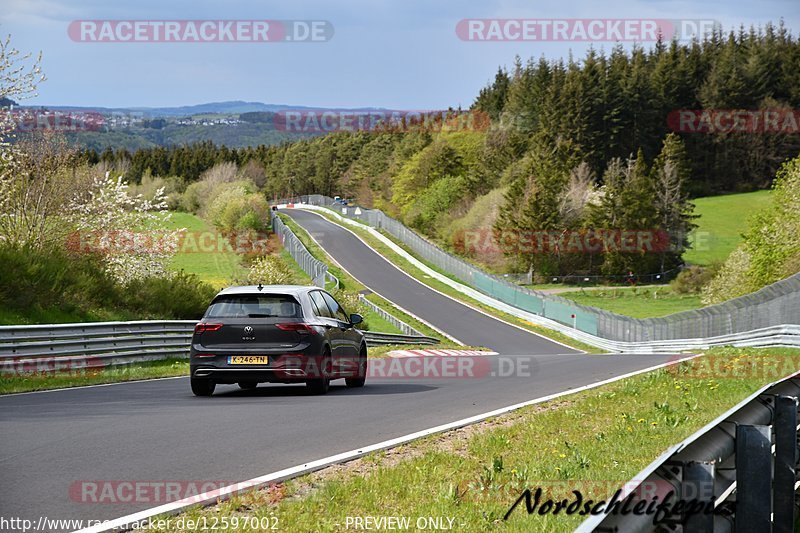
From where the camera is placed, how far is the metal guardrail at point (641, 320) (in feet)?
104

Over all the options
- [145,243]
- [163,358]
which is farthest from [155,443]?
[145,243]

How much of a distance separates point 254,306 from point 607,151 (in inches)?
4577

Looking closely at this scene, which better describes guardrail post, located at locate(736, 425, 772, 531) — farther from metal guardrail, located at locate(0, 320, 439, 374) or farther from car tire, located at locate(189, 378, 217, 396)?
metal guardrail, located at locate(0, 320, 439, 374)

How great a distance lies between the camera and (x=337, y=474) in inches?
319

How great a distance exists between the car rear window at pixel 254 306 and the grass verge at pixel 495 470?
155 inches

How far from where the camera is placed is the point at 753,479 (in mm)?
5387

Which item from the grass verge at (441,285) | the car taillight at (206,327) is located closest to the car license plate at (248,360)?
the car taillight at (206,327)

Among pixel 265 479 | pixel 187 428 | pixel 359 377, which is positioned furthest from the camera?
pixel 359 377

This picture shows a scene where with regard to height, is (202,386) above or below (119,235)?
below

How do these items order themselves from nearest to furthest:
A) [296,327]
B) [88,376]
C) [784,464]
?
[784,464]
[296,327]
[88,376]

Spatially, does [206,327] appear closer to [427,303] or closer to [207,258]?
[427,303]

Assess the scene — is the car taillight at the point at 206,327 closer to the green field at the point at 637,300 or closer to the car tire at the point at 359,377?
the car tire at the point at 359,377

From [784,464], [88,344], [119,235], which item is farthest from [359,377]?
[119,235]

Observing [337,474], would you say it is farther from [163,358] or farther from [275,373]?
[163,358]
